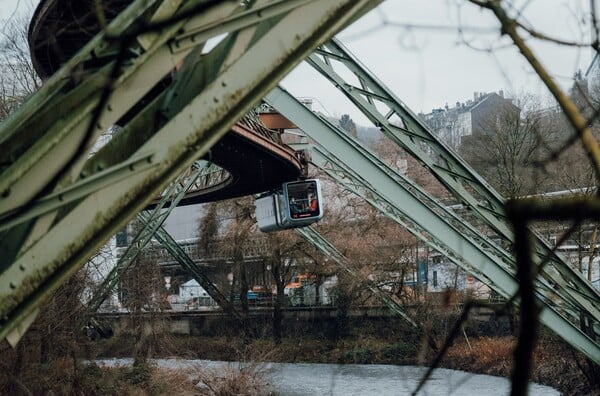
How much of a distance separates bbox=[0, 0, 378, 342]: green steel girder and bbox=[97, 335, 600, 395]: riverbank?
15.7 meters

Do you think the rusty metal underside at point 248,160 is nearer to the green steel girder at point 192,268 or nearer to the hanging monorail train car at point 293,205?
the hanging monorail train car at point 293,205

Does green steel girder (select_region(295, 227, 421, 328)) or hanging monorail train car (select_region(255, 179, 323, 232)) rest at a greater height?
hanging monorail train car (select_region(255, 179, 323, 232))

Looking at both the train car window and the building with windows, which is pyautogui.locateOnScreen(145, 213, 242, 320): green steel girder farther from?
the building with windows

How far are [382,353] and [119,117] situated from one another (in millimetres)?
29585

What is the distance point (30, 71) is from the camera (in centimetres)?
2019

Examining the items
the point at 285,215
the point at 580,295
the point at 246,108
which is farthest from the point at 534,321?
the point at 285,215

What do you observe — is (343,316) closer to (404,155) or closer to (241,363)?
(404,155)

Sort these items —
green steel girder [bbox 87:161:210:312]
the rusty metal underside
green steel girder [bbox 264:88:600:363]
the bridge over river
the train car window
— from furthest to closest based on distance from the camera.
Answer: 1. the train car window
2. green steel girder [bbox 87:161:210:312]
3. the rusty metal underside
4. green steel girder [bbox 264:88:600:363]
5. the bridge over river

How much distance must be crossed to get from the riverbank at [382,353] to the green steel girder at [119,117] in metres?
15.7

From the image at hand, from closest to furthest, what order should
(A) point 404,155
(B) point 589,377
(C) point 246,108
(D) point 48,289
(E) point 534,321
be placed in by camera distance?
(E) point 534,321
(D) point 48,289
(C) point 246,108
(B) point 589,377
(A) point 404,155

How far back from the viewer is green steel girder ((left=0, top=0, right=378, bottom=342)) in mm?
2646

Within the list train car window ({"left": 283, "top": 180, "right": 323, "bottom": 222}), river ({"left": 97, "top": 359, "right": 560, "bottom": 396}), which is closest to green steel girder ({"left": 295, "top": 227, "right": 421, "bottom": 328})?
river ({"left": 97, "top": 359, "right": 560, "bottom": 396})

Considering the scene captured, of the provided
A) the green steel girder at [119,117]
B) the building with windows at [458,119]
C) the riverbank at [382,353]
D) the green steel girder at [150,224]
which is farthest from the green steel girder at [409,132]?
the green steel girder at [119,117]

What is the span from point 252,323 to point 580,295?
885 inches
